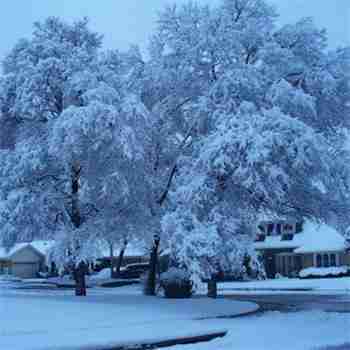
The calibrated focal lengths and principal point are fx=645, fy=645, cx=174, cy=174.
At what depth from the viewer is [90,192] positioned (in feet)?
86.9

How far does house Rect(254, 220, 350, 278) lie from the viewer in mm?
55375

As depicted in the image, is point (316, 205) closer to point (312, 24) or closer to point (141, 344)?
point (312, 24)

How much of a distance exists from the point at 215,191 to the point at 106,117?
4767 mm

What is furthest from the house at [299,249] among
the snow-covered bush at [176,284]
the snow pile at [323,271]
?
the snow-covered bush at [176,284]

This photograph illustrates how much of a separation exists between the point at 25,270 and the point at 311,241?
35561mm

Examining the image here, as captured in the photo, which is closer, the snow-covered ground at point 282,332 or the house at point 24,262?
the snow-covered ground at point 282,332

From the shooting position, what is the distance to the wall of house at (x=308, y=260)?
187 feet

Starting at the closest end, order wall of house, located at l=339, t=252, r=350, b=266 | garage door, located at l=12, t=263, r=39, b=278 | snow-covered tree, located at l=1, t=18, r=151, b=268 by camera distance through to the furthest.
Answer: snow-covered tree, located at l=1, t=18, r=151, b=268
wall of house, located at l=339, t=252, r=350, b=266
garage door, located at l=12, t=263, r=39, b=278

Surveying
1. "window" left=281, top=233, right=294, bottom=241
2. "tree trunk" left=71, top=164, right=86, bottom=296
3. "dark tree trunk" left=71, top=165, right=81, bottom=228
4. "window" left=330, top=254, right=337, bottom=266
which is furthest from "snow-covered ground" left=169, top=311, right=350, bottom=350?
"window" left=281, top=233, right=294, bottom=241

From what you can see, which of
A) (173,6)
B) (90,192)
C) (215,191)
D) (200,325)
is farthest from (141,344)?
(173,6)

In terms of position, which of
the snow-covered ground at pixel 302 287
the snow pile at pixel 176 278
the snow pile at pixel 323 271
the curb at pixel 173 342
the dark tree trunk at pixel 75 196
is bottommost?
the curb at pixel 173 342

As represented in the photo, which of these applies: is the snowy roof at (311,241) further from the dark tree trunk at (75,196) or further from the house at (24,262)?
the dark tree trunk at (75,196)

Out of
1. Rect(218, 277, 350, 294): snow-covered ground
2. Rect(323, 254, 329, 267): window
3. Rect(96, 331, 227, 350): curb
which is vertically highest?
Rect(323, 254, 329, 267): window

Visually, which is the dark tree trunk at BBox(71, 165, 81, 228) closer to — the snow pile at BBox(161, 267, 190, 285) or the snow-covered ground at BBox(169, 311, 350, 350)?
the snow pile at BBox(161, 267, 190, 285)
